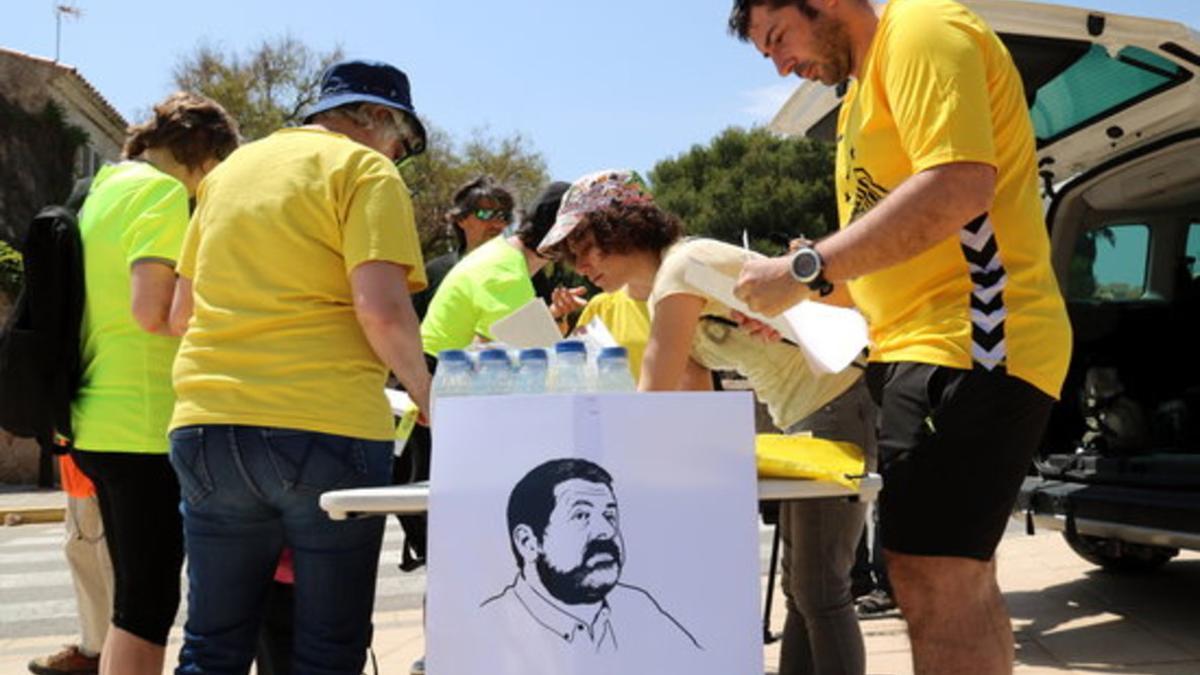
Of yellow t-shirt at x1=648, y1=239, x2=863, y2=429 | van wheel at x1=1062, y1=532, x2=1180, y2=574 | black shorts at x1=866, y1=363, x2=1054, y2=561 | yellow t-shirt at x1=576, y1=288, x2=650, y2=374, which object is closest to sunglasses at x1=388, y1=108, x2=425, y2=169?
yellow t-shirt at x1=648, y1=239, x2=863, y2=429

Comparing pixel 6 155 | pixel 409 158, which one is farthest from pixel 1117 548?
pixel 6 155

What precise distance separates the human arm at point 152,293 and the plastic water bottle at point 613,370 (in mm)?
1291

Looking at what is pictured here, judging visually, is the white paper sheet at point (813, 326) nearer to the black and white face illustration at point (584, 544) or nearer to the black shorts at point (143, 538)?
the black and white face illustration at point (584, 544)

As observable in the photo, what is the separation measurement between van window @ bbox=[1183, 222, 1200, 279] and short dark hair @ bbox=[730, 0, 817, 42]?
4.27 meters

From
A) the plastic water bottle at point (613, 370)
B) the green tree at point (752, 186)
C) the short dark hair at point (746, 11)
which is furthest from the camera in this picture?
the green tree at point (752, 186)

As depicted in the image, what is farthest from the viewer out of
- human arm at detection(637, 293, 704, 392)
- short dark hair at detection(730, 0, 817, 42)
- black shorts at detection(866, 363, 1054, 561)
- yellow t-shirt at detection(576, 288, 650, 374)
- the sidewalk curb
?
the sidewalk curb

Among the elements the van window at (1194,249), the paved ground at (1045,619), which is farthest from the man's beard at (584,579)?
the van window at (1194,249)

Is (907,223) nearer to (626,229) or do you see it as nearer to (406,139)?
(626,229)

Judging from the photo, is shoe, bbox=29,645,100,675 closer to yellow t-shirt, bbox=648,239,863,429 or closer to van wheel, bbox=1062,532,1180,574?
yellow t-shirt, bbox=648,239,863,429

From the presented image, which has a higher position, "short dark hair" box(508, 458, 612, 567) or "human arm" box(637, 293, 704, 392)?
"human arm" box(637, 293, 704, 392)

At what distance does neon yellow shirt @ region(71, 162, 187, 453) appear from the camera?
3.31 metres

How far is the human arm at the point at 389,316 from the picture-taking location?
8.45ft

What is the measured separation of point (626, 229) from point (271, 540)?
1.19m

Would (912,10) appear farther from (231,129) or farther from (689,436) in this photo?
(231,129)
